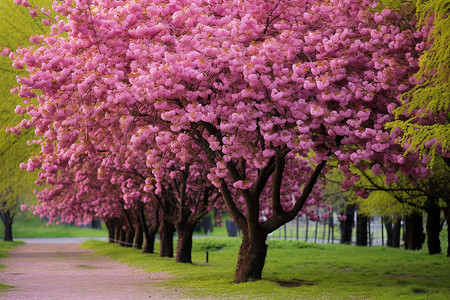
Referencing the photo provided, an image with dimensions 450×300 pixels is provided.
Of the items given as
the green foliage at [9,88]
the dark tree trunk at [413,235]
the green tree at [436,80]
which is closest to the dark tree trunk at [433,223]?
the dark tree trunk at [413,235]

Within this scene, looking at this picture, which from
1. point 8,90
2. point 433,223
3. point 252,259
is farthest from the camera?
point 433,223

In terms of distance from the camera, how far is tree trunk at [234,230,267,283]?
588 inches

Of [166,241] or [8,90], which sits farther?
[166,241]

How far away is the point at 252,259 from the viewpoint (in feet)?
49.1

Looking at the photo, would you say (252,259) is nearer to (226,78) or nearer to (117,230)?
(226,78)

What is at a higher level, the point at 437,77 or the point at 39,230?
the point at 437,77

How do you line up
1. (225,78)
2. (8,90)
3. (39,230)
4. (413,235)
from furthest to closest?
(39,230) → (413,235) → (8,90) → (225,78)

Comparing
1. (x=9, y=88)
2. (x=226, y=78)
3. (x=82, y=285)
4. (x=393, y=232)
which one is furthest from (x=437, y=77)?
(x=393, y=232)

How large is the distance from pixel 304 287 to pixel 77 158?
6.12 m

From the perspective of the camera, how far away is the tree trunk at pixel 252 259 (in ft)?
49.0

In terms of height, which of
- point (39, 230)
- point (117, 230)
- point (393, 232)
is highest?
point (393, 232)

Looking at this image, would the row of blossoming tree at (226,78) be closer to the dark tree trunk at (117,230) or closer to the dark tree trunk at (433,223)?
the dark tree trunk at (433,223)

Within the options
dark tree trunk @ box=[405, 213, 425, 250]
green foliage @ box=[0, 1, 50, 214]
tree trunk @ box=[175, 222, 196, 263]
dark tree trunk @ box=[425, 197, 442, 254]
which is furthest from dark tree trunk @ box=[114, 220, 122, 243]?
dark tree trunk @ box=[425, 197, 442, 254]

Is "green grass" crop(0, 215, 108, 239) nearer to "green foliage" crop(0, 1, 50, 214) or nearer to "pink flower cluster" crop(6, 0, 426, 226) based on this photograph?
"green foliage" crop(0, 1, 50, 214)
